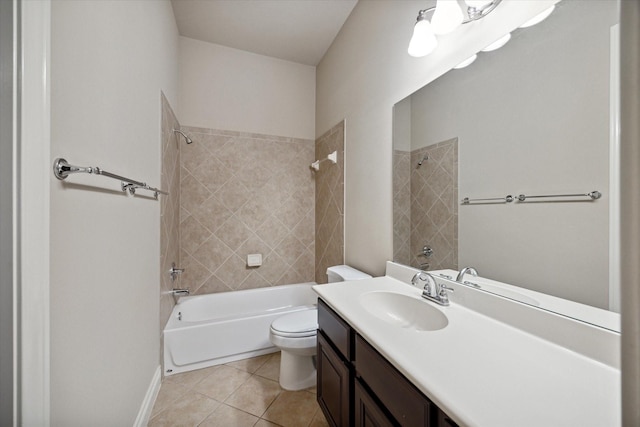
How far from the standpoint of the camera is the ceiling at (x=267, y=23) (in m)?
2.02

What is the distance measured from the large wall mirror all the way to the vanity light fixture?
16cm

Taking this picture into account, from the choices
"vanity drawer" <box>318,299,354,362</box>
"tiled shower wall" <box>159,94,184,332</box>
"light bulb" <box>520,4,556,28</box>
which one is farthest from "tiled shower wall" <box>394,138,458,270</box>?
"tiled shower wall" <box>159,94,184,332</box>

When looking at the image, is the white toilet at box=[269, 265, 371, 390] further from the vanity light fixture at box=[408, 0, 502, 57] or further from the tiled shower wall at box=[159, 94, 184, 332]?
the vanity light fixture at box=[408, 0, 502, 57]

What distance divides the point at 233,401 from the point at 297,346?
521mm

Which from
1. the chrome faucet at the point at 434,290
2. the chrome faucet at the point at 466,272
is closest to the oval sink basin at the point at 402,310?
the chrome faucet at the point at 434,290

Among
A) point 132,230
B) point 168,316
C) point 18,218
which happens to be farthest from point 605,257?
point 168,316

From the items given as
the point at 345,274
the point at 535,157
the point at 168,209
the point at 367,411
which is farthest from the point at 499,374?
the point at 168,209

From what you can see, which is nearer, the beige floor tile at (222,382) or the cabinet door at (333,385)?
the cabinet door at (333,385)

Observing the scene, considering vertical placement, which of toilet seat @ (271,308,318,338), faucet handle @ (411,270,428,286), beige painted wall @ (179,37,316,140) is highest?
beige painted wall @ (179,37,316,140)

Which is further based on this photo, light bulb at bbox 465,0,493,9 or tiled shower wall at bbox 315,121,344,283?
tiled shower wall at bbox 315,121,344,283

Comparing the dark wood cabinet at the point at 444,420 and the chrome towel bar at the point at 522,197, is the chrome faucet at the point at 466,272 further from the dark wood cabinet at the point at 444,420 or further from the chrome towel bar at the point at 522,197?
the dark wood cabinet at the point at 444,420

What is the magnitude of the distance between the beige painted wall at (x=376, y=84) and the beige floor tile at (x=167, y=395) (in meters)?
1.46

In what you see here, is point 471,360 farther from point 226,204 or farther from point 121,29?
point 226,204

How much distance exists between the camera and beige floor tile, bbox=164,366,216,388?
1.79m
